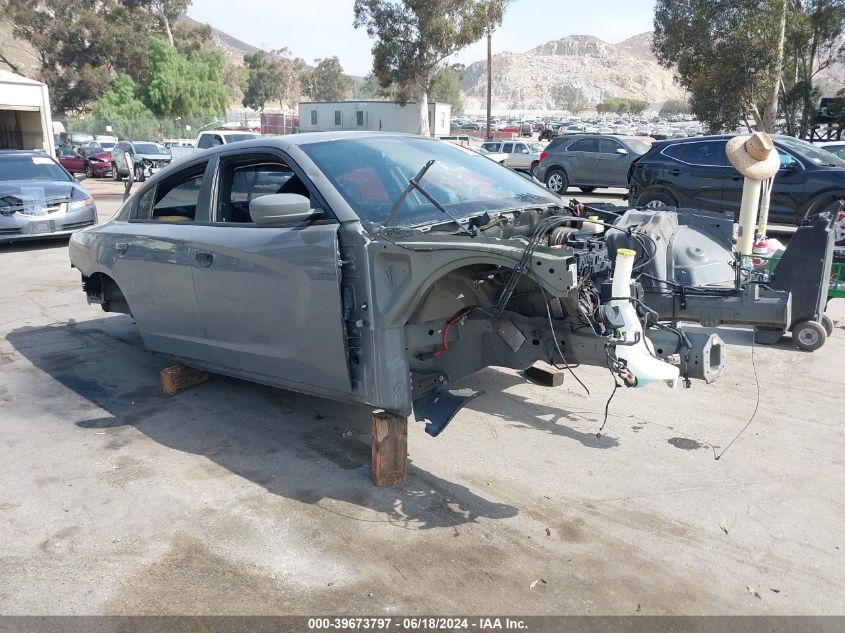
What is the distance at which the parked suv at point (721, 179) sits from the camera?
1137 cm

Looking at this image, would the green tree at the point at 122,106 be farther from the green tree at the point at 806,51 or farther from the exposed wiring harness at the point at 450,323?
the exposed wiring harness at the point at 450,323

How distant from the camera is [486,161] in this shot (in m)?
5.11

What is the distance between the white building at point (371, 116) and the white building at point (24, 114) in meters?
23.1

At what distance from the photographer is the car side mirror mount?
378 cm

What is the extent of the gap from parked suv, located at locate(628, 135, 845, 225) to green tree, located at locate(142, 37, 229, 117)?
43593 millimetres

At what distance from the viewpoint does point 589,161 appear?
769 inches

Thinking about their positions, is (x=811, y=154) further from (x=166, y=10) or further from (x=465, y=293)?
(x=166, y=10)

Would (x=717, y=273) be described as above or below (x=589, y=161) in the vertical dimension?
below

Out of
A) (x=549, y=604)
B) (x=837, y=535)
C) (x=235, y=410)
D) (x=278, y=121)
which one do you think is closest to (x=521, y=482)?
(x=549, y=604)

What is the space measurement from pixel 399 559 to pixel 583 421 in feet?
6.38

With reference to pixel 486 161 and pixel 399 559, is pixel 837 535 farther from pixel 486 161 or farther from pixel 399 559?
pixel 486 161

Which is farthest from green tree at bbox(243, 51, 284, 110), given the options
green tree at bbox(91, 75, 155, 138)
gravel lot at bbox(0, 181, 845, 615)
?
gravel lot at bbox(0, 181, 845, 615)

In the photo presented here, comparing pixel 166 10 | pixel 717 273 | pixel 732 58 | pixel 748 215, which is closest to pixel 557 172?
pixel 732 58

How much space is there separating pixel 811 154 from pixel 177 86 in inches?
1825
